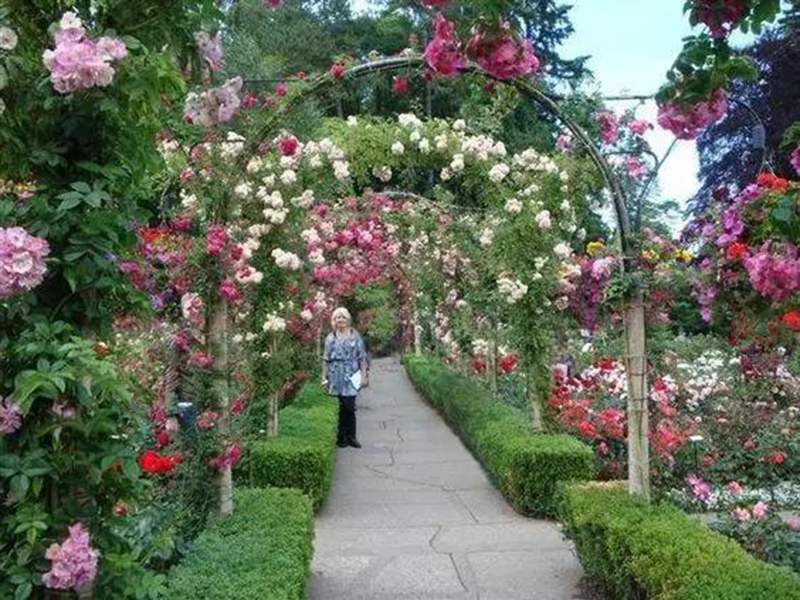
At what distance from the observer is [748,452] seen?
25.6ft

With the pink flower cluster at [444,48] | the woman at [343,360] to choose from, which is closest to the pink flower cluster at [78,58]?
the pink flower cluster at [444,48]

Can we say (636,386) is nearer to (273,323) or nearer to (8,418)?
(8,418)

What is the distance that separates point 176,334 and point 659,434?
A: 3.37 m

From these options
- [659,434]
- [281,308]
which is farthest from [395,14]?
[659,434]

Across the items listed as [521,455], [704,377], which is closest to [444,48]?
[521,455]

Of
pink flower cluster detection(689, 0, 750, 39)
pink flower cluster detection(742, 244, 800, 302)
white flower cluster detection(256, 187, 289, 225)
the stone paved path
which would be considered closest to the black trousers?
the stone paved path

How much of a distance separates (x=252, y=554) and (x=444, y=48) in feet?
7.97

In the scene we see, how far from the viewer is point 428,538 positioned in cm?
616

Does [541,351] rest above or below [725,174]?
below

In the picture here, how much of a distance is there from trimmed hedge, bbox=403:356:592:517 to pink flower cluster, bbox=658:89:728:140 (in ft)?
14.0

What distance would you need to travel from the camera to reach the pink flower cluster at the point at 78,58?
90.9 inches

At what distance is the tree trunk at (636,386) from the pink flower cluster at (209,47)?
9.01ft

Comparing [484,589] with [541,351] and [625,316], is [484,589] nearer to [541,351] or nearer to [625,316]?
[625,316]

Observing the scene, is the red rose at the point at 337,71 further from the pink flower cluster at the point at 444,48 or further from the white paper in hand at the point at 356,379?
the white paper in hand at the point at 356,379
